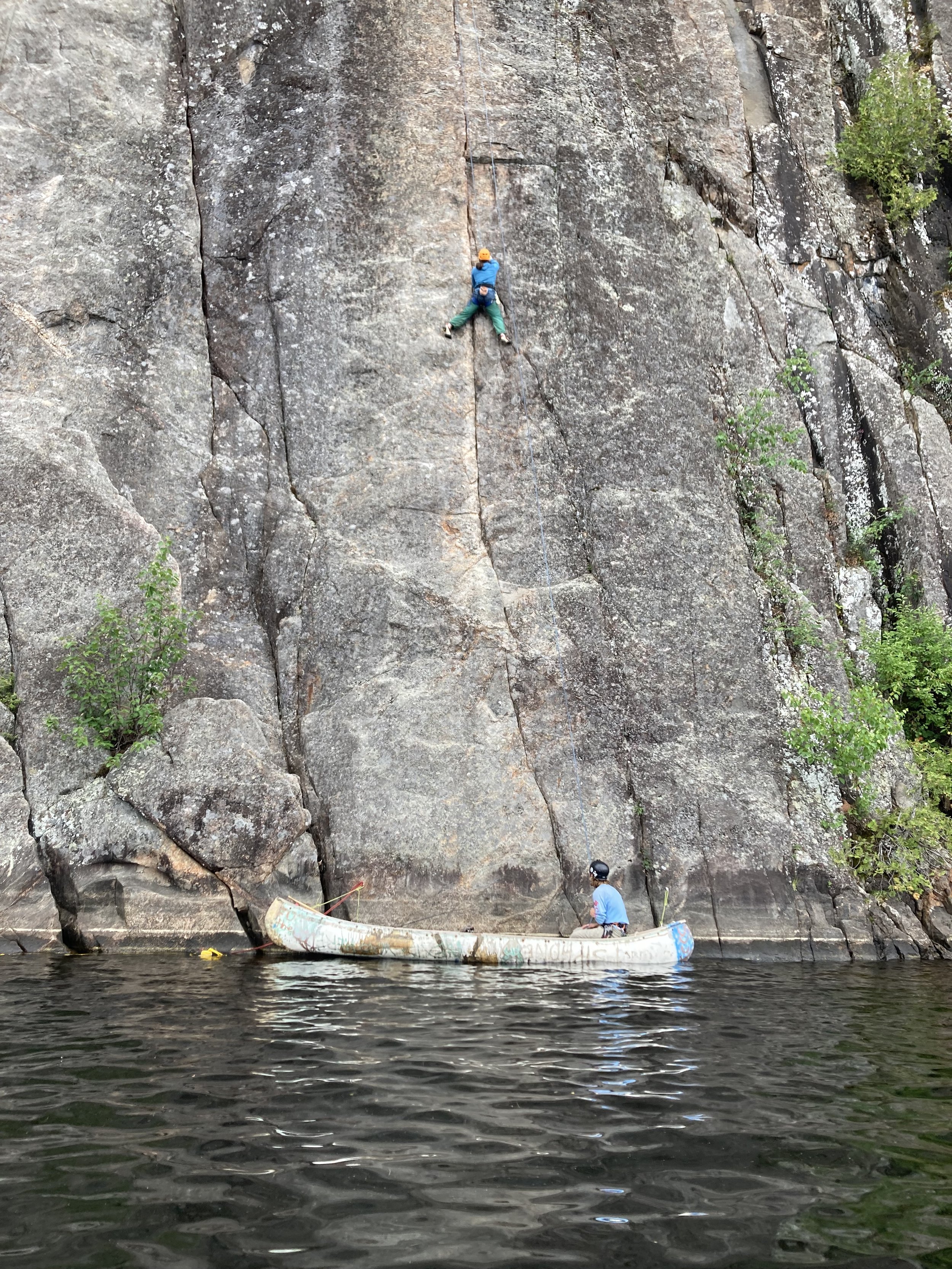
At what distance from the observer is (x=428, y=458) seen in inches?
637

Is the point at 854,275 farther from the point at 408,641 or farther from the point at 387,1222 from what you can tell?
the point at 387,1222

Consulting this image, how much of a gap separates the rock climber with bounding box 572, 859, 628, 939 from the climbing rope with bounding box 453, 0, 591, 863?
3.50 feet

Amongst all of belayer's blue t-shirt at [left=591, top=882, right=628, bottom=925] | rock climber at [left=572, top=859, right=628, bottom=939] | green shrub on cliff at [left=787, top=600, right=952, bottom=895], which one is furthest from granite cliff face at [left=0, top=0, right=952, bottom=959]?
belayer's blue t-shirt at [left=591, top=882, right=628, bottom=925]

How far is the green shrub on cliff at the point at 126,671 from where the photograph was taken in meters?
13.7

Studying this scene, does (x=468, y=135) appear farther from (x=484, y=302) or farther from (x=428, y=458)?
(x=428, y=458)

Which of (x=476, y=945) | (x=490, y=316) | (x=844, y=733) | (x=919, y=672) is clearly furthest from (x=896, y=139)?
(x=476, y=945)

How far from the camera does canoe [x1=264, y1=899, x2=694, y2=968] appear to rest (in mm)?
11812

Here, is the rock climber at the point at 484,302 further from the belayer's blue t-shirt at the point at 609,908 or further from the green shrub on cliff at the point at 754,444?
the belayer's blue t-shirt at the point at 609,908

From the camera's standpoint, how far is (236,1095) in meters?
5.83

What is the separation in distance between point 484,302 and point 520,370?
1353 mm

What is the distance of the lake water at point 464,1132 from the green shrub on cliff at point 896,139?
59.8 ft

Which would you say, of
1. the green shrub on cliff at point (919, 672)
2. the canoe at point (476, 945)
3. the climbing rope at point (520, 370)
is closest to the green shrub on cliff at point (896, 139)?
the climbing rope at point (520, 370)

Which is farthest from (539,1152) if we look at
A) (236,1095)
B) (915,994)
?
(915,994)

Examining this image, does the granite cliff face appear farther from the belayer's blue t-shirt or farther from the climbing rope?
the belayer's blue t-shirt
